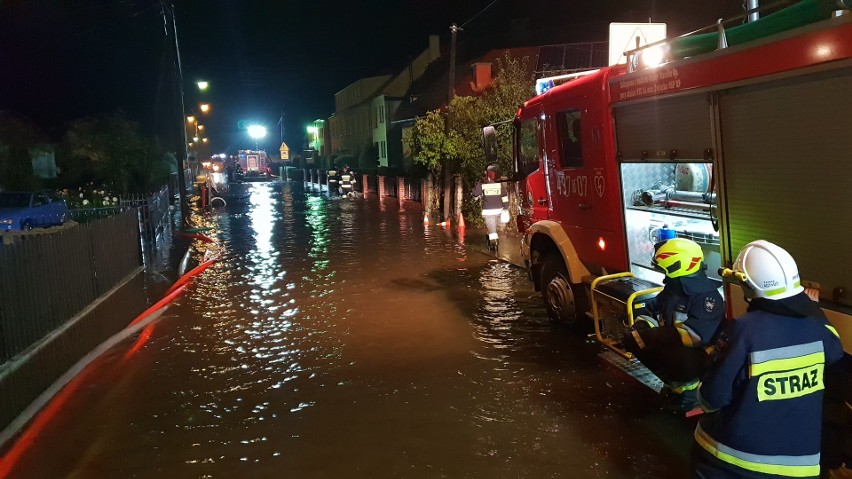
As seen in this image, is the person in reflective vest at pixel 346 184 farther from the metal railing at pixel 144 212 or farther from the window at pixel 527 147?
the window at pixel 527 147

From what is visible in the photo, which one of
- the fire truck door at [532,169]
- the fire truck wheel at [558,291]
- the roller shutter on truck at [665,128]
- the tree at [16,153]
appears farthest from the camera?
the tree at [16,153]

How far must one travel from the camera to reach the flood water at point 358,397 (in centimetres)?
457

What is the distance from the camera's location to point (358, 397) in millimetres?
5754

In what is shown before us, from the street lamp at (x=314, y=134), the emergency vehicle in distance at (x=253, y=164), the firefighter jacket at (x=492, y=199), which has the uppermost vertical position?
the street lamp at (x=314, y=134)

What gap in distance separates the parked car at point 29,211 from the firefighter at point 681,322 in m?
16.3

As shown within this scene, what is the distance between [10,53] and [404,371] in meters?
27.9

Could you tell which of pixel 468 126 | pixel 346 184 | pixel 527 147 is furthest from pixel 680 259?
pixel 346 184

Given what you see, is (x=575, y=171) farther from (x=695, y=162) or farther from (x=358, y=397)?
(x=358, y=397)

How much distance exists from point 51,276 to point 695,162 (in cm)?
583

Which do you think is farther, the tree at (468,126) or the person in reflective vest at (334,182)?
the person in reflective vest at (334,182)

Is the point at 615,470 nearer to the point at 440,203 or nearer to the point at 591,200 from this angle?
the point at 591,200

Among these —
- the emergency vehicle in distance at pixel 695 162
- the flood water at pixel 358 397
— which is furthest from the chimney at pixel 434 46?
the emergency vehicle in distance at pixel 695 162

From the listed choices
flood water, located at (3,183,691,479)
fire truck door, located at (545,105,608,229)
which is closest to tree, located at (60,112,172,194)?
flood water, located at (3,183,691,479)

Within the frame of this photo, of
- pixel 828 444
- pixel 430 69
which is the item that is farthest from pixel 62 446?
pixel 430 69
